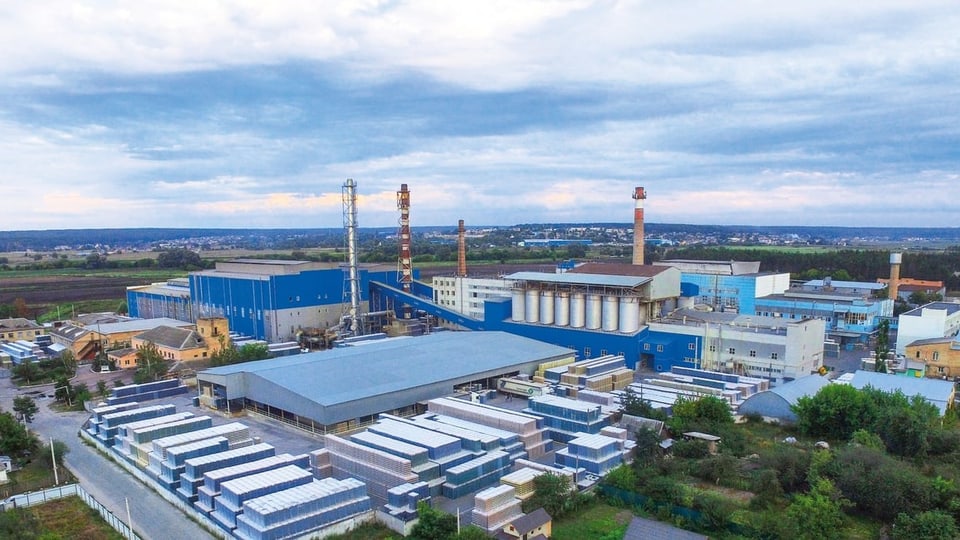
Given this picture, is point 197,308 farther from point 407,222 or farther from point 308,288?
point 407,222

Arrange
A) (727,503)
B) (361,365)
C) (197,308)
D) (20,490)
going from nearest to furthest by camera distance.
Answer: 1. (727,503)
2. (20,490)
3. (361,365)
4. (197,308)

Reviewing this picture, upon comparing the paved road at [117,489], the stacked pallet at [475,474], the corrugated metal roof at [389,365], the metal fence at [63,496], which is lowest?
the paved road at [117,489]

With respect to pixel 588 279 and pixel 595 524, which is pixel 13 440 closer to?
pixel 595 524

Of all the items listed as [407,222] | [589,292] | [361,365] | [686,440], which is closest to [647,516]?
[686,440]

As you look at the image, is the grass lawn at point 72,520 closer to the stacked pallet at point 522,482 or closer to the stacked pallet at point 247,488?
the stacked pallet at point 247,488

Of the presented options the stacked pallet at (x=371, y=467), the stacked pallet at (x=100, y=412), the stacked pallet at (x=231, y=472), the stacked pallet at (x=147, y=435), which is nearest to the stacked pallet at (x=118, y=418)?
the stacked pallet at (x=100, y=412)

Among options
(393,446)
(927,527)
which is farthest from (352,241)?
(927,527)

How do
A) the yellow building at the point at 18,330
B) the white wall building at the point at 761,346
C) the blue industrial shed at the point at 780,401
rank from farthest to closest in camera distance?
the yellow building at the point at 18,330
the white wall building at the point at 761,346
the blue industrial shed at the point at 780,401
